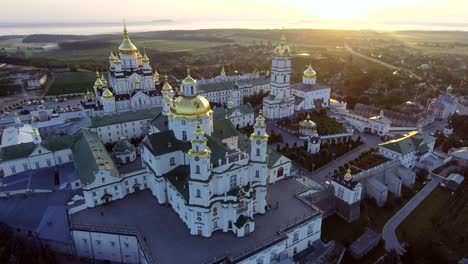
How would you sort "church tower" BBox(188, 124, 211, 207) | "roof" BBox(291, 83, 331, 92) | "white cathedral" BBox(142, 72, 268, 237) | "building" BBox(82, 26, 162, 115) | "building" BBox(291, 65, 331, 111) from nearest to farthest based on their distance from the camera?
"church tower" BBox(188, 124, 211, 207)
"white cathedral" BBox(142, 72, 268, 237)
"building" BBox(82, 26, 162, 115)
"building" BBox(291, 65, 331, 111)
"roof" BBox(291, 83, 331, 92)

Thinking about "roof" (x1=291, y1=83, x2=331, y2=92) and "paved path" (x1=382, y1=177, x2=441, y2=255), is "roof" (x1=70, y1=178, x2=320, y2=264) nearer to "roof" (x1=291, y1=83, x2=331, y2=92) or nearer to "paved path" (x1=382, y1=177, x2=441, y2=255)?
"paved path" (x1=382, y1=177, x2=441, y2=255)

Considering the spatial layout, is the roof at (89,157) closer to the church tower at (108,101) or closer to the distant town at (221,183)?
the distant town at (221,183)

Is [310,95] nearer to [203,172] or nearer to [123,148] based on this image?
[123,148]

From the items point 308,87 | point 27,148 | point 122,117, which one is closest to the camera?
point 27,148

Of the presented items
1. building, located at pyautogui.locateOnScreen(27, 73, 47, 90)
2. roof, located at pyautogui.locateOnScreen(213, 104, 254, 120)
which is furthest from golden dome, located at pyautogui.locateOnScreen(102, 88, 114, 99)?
building, located at pyautogui.locateOnScreen(27, 73, 47, 90)

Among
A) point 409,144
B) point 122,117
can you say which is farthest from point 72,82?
point 409,144

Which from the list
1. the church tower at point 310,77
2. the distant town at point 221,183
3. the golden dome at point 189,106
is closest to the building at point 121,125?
the distant town at point 221,183

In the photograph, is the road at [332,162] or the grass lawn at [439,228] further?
the road at [332,162]
